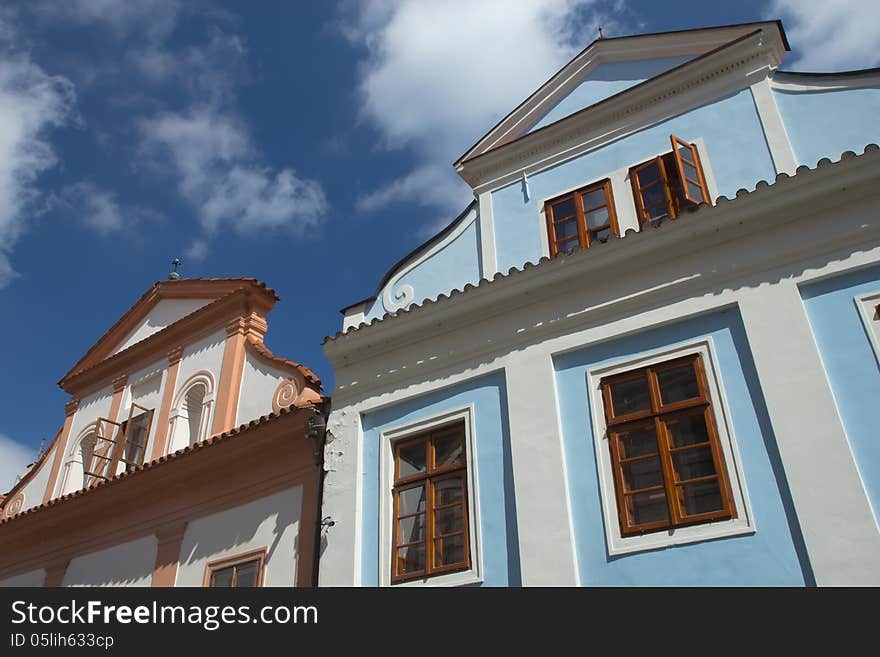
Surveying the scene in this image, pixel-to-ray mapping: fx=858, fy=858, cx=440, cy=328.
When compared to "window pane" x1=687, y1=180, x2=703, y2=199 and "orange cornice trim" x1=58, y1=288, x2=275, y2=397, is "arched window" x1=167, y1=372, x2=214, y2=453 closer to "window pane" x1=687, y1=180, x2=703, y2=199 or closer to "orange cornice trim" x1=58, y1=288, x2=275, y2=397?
"orange cornice trim" x1=58, y1=288, x2=275, y2=397

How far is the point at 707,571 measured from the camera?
6.76 meters

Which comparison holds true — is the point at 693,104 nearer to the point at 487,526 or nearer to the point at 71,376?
the point at 487,526

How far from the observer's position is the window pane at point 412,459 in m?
9.07

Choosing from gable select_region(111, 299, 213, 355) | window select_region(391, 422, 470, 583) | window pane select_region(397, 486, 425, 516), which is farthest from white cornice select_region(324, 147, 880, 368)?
gable select_region(111, 299, 213, 355)

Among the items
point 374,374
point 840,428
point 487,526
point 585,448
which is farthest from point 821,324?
point 374,374

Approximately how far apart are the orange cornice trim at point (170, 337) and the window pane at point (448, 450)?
16.5 feet

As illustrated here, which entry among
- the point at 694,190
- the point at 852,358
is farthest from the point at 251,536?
the point at 852,358

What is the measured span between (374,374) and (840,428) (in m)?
4.94

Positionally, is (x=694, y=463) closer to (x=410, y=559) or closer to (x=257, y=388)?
(x=410, y=559)

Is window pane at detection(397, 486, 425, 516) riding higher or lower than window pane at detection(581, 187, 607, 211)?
lower

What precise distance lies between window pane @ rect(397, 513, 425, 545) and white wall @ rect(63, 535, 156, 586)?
14.4ft

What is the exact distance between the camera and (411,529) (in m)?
8.69

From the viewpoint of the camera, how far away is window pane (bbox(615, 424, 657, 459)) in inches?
300

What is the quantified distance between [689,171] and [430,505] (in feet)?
14.3
